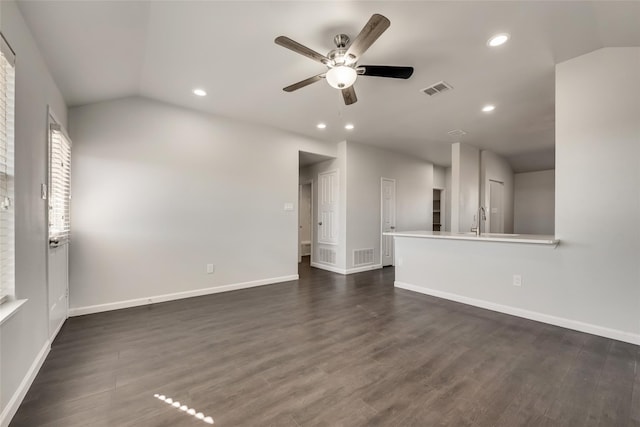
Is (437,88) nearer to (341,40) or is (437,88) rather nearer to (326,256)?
(341,40)

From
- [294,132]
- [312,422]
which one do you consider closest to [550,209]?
[294,132]

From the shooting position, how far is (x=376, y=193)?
5.86 m

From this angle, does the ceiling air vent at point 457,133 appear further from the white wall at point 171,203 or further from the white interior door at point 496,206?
the white wall at point 171,203

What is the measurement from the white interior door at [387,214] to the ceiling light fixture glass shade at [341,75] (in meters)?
4.00

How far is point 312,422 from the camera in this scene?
58.5 inches

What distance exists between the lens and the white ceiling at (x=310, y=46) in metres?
1.93

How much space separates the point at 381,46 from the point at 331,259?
13.7 ft

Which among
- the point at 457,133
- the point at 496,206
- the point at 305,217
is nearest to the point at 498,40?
the point at 457,133

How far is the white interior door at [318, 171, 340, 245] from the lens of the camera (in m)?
5.55

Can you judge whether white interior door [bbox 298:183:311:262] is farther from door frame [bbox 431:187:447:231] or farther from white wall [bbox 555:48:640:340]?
white wall [bbox 555:48:640:340]

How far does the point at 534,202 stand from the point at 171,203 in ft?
31.1

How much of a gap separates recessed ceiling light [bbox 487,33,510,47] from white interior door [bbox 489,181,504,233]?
487 cm

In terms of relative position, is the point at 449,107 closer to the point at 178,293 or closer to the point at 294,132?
the point at 294,132

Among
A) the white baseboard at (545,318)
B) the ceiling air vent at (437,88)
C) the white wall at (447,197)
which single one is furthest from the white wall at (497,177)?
the ceiling air vent at (437,88)
